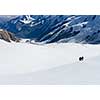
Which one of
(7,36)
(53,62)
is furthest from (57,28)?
(7,36)

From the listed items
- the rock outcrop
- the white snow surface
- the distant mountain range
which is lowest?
the white snow surface

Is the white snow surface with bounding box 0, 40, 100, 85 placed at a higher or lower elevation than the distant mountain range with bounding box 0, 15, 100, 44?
lower

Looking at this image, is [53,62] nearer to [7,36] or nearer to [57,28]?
[57,28]
